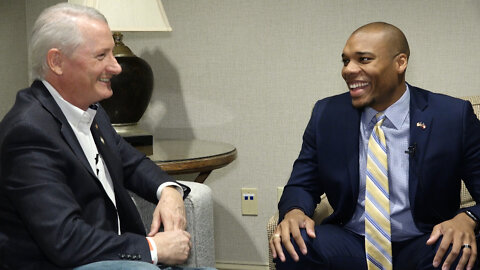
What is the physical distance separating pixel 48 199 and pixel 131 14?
4.14 ft

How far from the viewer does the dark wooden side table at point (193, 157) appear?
253 centimetres

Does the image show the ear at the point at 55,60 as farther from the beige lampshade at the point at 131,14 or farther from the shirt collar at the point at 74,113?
the beige lampshade at the point at 131,14

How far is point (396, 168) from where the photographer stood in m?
2.18

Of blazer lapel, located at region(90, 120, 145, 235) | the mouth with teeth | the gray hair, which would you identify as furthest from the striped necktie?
the gray hair

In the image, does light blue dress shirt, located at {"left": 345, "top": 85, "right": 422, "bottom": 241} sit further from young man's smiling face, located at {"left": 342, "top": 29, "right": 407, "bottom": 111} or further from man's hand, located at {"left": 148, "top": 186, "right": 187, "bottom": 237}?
man's hand, located at {"left": 148, "top": 186, "right": 187, "bottom": 237}

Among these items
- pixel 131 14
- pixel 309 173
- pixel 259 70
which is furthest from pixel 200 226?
pixel 259 70

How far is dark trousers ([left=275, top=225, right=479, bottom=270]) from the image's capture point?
6.76 feet

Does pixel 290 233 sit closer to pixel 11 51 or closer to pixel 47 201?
pixel 47 201

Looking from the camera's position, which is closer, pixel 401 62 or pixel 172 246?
pixel 172 246

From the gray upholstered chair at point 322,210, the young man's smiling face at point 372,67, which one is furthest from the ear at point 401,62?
the gray upholstered chair at point 322,210

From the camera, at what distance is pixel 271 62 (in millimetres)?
3221

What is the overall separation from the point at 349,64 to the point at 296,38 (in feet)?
3.29

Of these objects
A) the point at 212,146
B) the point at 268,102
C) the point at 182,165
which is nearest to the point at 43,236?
the point at 182,165

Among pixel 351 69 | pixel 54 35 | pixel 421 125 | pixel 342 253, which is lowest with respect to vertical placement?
pixel 342 253
